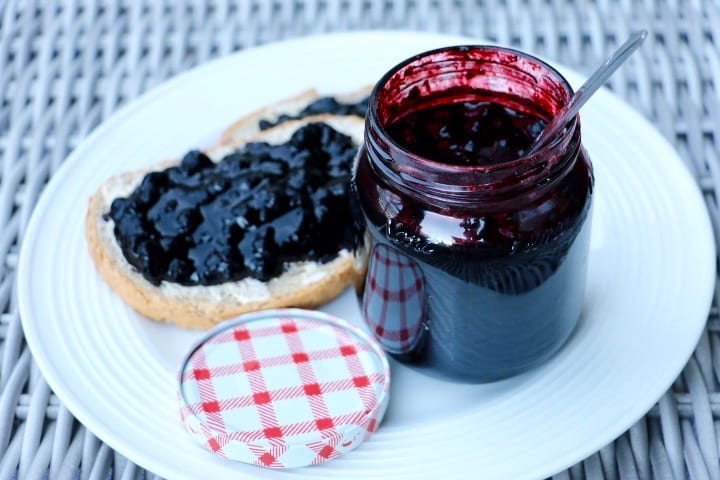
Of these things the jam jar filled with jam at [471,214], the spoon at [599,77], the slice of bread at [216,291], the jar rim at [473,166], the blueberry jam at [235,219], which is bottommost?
the slice of bread at [216,291]

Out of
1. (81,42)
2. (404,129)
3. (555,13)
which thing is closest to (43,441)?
(404,129)

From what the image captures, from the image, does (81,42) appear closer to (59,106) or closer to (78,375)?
(59,106)

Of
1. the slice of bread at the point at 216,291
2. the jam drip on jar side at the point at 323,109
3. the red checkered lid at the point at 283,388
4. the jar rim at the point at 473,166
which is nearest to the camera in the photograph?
the jar rim at the point at 473,166

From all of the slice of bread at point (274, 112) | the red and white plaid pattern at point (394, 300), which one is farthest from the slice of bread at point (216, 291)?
the slice of bread at point (274, 112)

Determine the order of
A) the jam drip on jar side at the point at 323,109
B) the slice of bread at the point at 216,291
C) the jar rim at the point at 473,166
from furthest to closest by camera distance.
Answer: the jam drip on jar side at the point at 323,109 → the slice of bread at the point at 216,291 → the jar rim at the point at 473,166

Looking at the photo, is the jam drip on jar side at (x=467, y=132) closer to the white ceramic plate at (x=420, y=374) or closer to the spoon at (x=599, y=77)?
the spoon at (x=599, y=77)

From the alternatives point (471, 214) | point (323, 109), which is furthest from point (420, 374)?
point (323, 109)
